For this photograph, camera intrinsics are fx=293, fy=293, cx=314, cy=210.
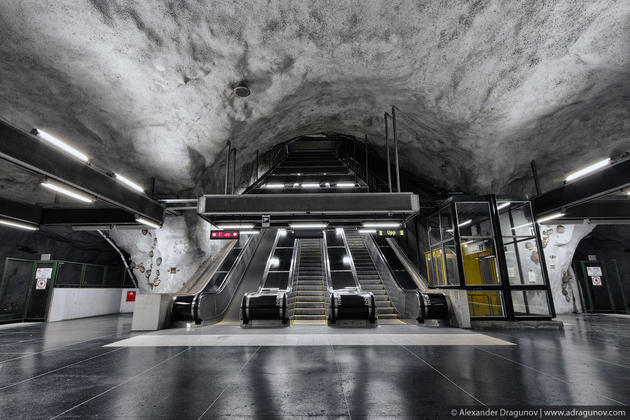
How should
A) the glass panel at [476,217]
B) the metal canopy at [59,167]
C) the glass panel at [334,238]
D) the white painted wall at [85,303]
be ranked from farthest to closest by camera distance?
the glass panel at [334,238]
the white painted wall at [85,303]
the glass panel at [476,217]
the metal canopy at [59,167]

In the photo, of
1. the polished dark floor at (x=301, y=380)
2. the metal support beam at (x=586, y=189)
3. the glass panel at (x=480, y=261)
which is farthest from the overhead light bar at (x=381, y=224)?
the polished dark floor at (x=301, y=380)

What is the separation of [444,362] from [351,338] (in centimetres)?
207

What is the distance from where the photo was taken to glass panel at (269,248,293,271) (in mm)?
11680

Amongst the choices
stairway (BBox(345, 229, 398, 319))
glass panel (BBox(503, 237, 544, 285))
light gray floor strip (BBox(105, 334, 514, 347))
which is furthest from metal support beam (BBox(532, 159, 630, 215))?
stairway (BBox(345, 229, 398, 319))

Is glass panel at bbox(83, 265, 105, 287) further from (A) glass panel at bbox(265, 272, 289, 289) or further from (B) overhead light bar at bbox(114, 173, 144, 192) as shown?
(B) overhead light bar at bbox(114, 173, 144, 192)

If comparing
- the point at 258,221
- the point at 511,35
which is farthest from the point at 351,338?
the point at 511,35

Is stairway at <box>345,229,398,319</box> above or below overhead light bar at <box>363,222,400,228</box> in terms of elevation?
below

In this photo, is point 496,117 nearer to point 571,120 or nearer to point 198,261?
point 571,120

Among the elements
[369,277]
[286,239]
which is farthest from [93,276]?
[369,277]

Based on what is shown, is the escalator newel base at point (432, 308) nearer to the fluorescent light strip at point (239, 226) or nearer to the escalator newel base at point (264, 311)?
the escalator newel base at point (264, 311)

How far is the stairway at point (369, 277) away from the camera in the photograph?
9320 mm

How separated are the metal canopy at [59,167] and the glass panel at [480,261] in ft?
29.5

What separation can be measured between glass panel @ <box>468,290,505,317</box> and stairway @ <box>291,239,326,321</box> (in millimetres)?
4328

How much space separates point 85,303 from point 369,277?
11.6 m
